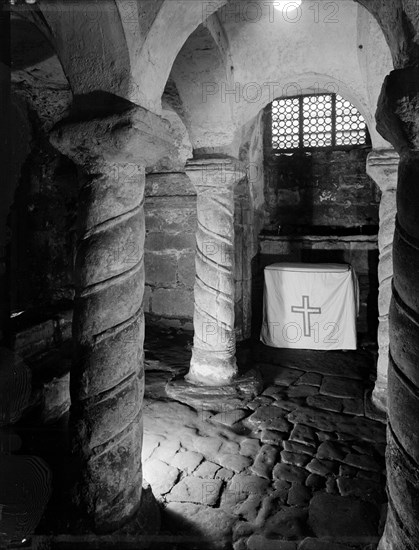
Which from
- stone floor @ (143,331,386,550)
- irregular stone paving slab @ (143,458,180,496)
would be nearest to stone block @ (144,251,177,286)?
stone floor @ (143,331,386,550)

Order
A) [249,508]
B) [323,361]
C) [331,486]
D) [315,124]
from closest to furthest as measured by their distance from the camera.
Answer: [249,508], [331,486], [323,361], [315,124]

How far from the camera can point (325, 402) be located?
14.9 ft

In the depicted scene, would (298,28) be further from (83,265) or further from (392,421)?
(392,421)

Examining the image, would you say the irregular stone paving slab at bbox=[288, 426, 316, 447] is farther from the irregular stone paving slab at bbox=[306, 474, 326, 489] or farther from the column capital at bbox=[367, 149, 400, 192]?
the column capital at bbox=[367, 149, 400, 192]

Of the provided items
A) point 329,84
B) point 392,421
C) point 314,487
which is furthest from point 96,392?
point 329,84

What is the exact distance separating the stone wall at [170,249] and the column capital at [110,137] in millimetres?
4920

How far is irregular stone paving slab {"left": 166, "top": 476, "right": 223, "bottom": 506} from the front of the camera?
2.89 m

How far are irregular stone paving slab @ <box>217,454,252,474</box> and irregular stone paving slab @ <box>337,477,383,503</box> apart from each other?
0.72 meters

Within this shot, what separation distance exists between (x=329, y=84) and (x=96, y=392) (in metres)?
4.06

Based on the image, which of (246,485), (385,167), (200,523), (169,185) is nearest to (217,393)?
(246,485)

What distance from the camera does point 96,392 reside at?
2.32 meters

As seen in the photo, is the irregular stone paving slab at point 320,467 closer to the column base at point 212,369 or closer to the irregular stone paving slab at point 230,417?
the irregular stone paving slab at point 230,417

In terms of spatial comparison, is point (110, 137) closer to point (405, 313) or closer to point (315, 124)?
point (405, 313)

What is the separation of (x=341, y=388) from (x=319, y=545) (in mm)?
2689
